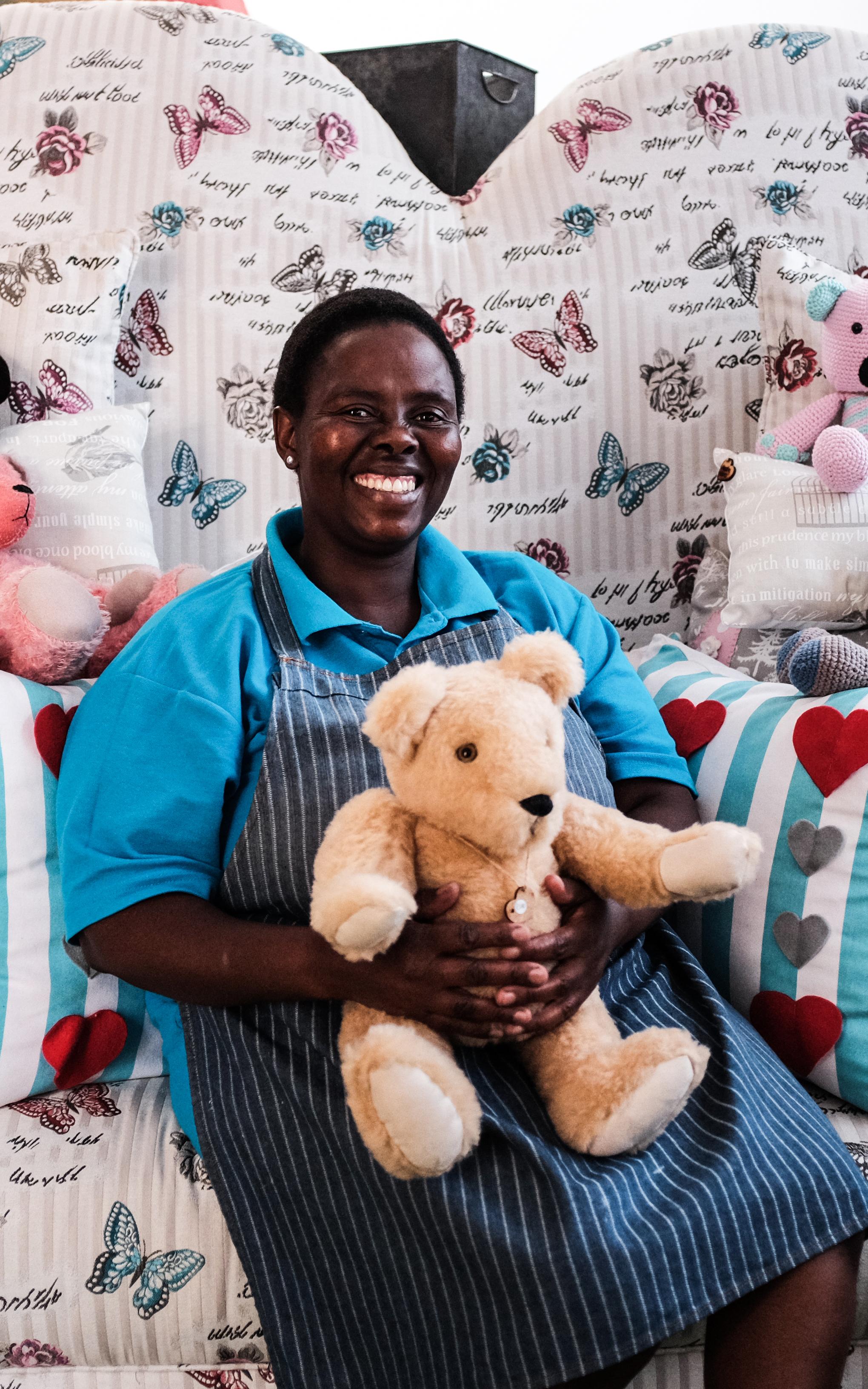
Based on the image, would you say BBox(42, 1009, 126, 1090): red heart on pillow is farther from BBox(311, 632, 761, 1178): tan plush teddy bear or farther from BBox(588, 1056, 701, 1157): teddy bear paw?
BBox(588, 1056, 701, 1157): teddy bear paw

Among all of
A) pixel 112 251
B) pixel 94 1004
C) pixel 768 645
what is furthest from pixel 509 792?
pixel 112 251

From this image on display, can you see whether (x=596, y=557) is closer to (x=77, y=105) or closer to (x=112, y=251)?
(x=112, y=251)

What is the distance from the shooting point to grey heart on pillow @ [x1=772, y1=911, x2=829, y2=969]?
3.19 ft

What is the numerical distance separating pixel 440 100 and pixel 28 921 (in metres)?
1.51

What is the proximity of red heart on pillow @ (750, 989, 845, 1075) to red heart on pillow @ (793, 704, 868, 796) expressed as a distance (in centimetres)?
19

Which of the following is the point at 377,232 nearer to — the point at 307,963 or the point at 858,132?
the point at 858,132

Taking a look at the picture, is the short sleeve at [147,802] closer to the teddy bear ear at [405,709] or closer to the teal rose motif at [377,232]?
the teddy bear ear at [405,709]

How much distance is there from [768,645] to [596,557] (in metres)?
0.32

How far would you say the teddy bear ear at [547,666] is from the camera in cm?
75

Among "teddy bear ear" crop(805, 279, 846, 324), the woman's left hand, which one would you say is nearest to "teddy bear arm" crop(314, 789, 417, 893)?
the woman's left hand

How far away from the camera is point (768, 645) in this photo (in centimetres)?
139

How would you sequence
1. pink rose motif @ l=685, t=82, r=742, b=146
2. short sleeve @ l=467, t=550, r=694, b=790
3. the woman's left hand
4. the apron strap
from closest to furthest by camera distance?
the woman's left hand → the apron strap → short sleeve @ l=467, t=550, r=694, b=790 → pink rose motif @ l=685, t=82, r=742, b=146

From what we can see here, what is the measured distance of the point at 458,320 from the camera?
1.60m

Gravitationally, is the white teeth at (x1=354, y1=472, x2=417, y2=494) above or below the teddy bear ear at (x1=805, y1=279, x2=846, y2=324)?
below
